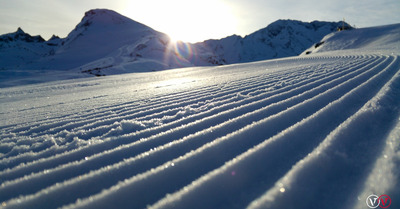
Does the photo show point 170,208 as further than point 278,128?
No

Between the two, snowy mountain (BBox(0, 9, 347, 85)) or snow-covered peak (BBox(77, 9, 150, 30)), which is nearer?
snowy mountain (BBox(0, 9, 347, 85))

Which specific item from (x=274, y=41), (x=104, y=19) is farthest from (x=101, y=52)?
(x=274, y=41)

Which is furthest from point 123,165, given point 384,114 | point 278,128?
point 384,114

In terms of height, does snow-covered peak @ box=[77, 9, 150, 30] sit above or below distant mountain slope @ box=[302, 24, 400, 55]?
above

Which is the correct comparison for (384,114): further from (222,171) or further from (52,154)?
(52,154)

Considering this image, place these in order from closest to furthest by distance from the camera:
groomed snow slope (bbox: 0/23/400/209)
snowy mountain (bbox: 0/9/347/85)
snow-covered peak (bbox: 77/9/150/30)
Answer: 1. groomed snow slope (bbox: 0/23/400/209)
2. snowy mountain (bbox: 0/9/347/85)
3. snow-covered peak (bbox: 77/9/150/30)

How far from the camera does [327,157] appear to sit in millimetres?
1004

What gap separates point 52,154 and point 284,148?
5.04 feet
